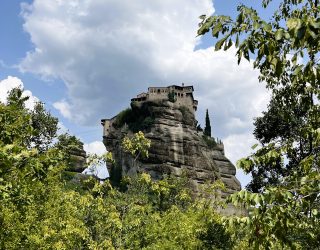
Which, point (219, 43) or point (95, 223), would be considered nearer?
point (219, 43)

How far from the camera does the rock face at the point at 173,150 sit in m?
95.1

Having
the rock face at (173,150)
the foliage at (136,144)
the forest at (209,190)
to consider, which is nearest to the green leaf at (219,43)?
the forest at (209,190)

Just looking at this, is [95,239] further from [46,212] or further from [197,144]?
[197,144]

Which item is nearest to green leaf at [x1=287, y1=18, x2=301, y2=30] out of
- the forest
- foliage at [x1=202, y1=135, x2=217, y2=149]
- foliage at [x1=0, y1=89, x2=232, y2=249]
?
the forest

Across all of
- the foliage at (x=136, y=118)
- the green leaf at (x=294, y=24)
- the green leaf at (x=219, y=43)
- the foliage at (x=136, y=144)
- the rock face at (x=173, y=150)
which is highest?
the foliage at (x=136, y=118)

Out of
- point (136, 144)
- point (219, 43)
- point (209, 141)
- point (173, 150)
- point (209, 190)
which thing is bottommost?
point (219, 43)

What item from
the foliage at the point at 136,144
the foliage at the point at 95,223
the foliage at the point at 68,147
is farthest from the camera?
the foliage at the point at 136,144

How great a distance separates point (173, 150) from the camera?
96938mm

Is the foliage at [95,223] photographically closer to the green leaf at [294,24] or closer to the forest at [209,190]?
the forest at [209,190]

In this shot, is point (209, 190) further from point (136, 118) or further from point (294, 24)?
point (136, 118)

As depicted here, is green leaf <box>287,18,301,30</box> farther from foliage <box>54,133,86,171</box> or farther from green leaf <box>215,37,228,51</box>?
foliage <box>54,133,86,171</box>

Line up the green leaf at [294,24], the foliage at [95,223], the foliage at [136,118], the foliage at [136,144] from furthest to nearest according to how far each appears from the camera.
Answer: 1. the foliage at [136,118]
2. the foliage at [136,144]
3. the foliage at [95,223]
4. the green leaf at [294,24]

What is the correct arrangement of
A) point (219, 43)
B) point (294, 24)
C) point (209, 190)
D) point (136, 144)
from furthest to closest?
point (209, 190) < point (136, 144) < point (219, 43) < point (294, 24)

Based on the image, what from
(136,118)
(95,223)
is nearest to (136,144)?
(95,223)
